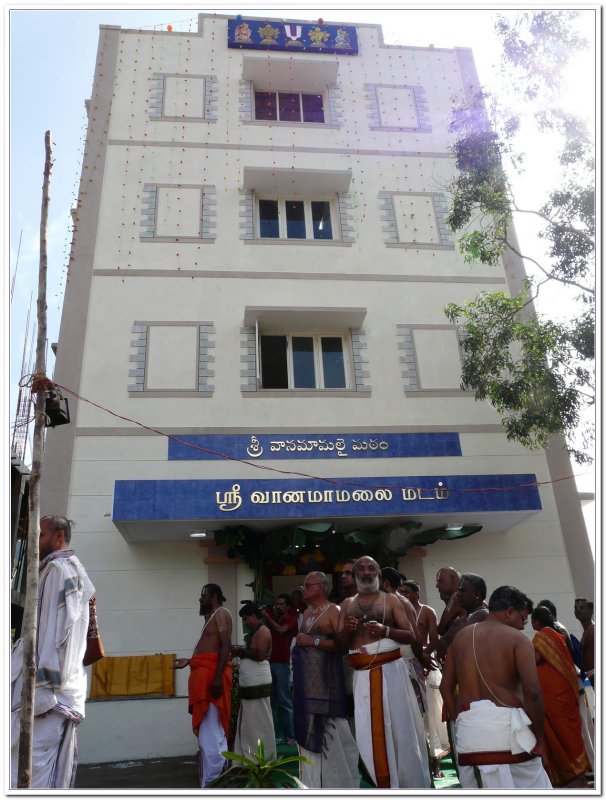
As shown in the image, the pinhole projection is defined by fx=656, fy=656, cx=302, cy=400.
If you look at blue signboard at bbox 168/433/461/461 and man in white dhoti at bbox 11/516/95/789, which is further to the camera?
blue signboard at bbox 168/433/461/461

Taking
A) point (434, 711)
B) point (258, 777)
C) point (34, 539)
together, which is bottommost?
point (258, 777)

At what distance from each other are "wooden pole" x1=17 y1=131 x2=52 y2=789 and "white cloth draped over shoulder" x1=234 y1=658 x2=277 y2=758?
3365 millimetres

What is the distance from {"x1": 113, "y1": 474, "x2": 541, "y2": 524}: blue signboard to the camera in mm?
9148

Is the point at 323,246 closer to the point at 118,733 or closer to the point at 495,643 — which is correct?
the point at 118,733

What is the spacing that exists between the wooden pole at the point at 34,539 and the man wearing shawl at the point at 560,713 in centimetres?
373

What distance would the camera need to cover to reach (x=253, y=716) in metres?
6.56

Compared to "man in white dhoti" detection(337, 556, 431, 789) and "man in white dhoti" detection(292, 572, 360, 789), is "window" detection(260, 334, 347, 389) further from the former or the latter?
"man in white dhoti" detection(337, 556, 431, 789)

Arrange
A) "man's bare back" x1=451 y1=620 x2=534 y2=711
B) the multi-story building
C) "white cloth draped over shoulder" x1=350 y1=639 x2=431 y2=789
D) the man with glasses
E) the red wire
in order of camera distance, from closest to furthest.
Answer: "man's bare back" x1=451 y1=620 x2=534 y2=711 → "white cloth draped over shoulder" x1=350 y1=639 x2=431 y2=789 → the man with glasses → the multi-story building → the red wire

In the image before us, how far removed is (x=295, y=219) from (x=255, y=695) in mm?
9182

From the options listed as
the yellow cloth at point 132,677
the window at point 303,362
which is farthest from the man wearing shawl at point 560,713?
the window at point 303,362

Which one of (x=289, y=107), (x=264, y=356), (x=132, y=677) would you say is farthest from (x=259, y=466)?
(x=289, y=107)

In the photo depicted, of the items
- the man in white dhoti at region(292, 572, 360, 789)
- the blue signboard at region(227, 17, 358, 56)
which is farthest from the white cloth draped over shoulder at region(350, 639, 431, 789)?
the blue signboard at region(227, 17, 358, 56)

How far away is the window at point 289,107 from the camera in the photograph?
553 inches

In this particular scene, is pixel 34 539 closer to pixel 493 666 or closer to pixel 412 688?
pixel 493 666
